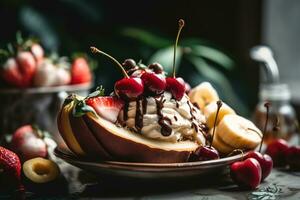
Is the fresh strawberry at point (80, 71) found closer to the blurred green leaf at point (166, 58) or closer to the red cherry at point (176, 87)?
the blurred green leaf at point (166, 58)

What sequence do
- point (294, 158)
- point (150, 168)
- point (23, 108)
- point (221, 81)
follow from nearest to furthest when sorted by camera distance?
point (150, 168) → point (294, 158) → point (23, 108) → point (221, 81)

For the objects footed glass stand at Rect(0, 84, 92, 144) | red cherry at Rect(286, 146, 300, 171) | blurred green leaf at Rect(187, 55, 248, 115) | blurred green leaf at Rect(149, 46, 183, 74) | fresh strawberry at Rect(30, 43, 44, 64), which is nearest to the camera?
red cherry at Rect(286, 146, 300, 171)

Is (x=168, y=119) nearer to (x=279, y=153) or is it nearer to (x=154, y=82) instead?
(x=154, y=82)

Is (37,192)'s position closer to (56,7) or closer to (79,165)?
(79,165)

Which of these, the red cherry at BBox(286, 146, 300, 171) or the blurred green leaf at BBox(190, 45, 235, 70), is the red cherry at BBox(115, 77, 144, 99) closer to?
the red cherry at BBox(286, 146, 300, 171)

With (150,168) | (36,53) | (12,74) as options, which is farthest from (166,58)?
(150,168)

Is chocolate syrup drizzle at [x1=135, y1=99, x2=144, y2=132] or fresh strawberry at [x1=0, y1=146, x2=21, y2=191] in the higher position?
chocolate syrup drizzle at [x1=135, y1=99, x2=144, y2=132]

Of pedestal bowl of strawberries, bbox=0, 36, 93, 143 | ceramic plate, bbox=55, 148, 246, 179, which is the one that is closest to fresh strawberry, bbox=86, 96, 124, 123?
ceramic plate, bbox=55, 148, 246, 179
